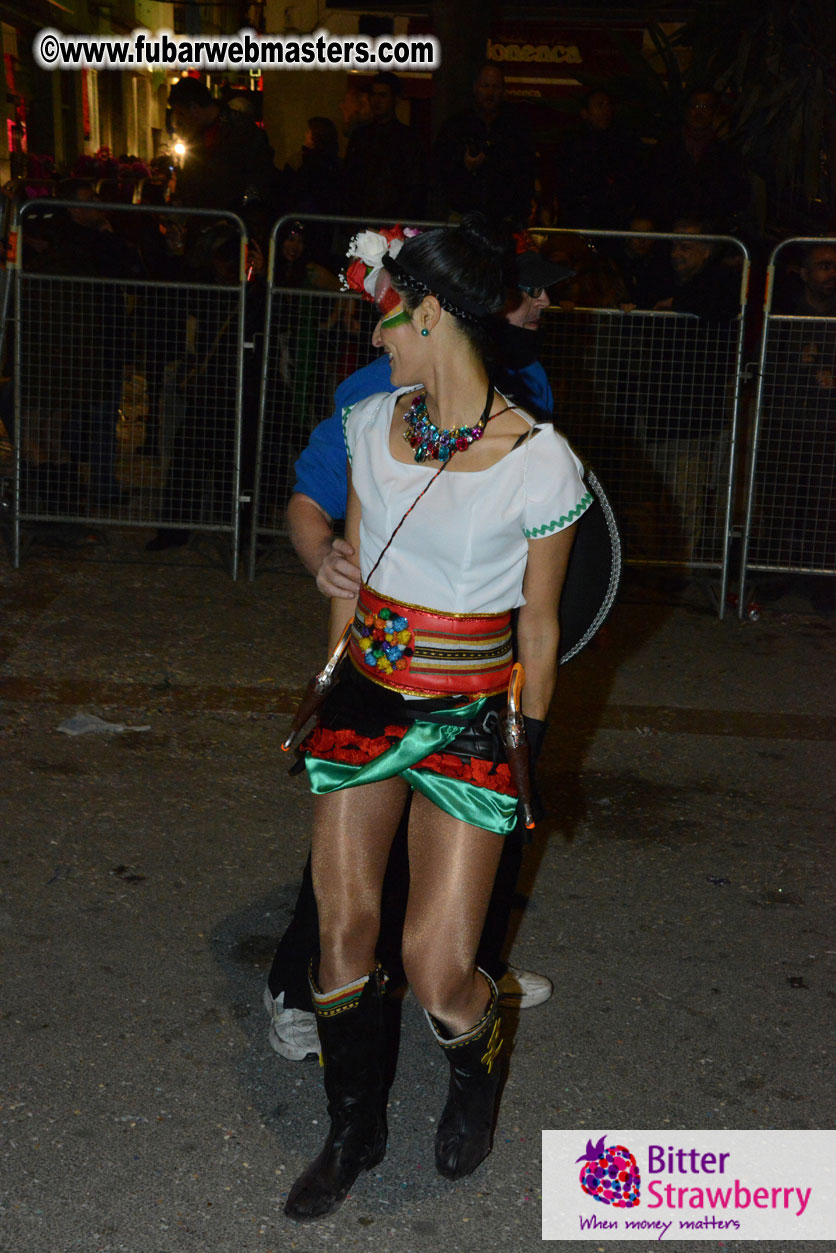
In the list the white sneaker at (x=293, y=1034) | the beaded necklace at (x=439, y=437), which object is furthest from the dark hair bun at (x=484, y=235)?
the white sneaker at (x=293, y=1034)

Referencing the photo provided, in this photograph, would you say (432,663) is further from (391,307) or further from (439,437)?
(391,307)

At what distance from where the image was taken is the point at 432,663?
287cm

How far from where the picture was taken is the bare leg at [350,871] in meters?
2.88

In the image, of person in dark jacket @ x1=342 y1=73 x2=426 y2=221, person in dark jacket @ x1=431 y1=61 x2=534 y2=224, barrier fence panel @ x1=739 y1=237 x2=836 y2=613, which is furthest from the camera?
person in dark jacket @ x1=342 y1=73 x2=426 y2=221

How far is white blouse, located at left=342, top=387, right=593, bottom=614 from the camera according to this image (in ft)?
9.18

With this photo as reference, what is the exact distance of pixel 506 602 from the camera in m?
2.92

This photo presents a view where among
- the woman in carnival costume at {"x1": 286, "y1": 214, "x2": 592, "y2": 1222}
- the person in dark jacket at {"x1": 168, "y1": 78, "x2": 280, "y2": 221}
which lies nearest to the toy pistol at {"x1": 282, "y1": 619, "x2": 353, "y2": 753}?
the woman in carnival costume at {"x1": 286, "y1": 214, "x2": 592, "y2": 1222}

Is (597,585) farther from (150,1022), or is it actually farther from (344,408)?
(150,1022)

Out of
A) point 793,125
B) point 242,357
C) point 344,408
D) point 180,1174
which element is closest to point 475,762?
point 344,408

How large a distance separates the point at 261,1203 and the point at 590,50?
54.2 feet

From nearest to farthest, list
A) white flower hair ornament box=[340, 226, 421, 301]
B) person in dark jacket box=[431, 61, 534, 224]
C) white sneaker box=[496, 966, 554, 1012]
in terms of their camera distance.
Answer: white flower hair ornament box=[340, 226, 421, 301]
white sneaker box=[496, 966, 554, 1012]
person in dark jacket box=[431, 61, 534, 224]

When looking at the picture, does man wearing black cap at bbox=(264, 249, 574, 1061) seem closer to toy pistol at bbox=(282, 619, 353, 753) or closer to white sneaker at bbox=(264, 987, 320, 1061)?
white sneaker at bbox=(264, 987, 320, 1061)

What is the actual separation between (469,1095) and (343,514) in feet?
4.55

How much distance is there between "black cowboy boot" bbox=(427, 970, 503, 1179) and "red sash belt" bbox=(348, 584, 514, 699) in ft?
2.28
